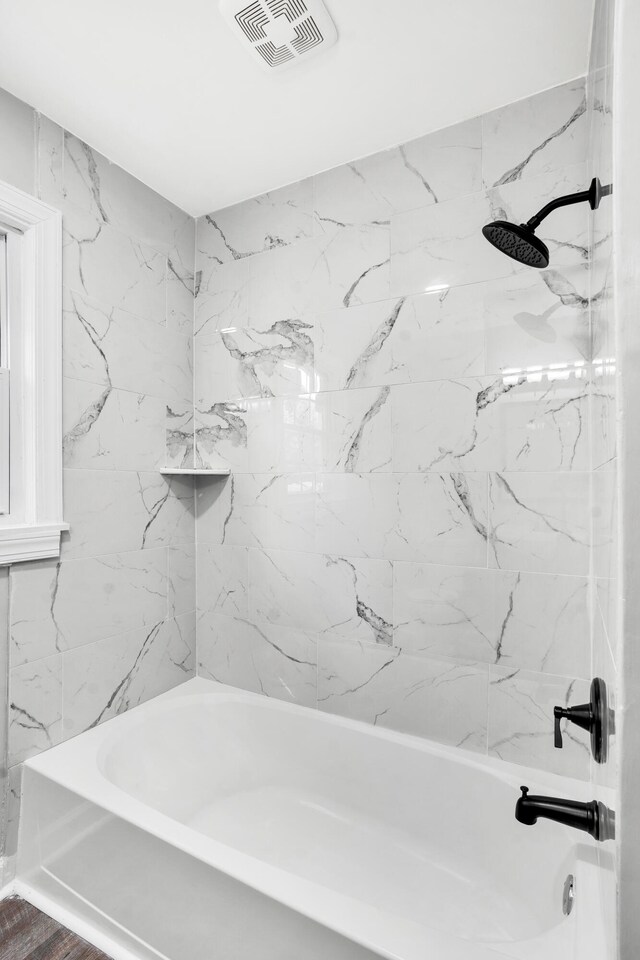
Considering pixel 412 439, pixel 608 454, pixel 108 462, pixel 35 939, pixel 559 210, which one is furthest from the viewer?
pixel 108 462

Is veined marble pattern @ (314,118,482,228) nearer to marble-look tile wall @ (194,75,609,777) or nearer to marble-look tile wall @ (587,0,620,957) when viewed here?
marble-look tile wall @ (194,75,609,777)

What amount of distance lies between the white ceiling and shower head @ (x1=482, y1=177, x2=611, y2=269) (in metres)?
0.51

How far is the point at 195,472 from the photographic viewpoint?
209 centimetres

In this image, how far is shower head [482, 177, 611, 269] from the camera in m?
1.16

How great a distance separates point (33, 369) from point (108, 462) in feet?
1.34

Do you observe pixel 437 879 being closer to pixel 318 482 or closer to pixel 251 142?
pixel 318 482

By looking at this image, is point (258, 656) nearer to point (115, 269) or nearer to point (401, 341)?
point (401, 341)

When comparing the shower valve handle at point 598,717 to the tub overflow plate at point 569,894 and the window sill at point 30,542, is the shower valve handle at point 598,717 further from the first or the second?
the window sill at point 30,542

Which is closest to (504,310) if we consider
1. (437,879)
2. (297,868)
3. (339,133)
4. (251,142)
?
(339,133)

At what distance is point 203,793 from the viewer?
189 cm

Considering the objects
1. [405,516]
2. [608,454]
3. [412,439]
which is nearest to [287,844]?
[405,516]

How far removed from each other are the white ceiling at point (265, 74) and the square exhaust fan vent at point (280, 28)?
4 cm

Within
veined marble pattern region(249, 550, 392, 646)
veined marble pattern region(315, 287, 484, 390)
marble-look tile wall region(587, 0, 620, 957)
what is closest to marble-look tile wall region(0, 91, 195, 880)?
veined marble pattern region(249, 550, 392, 646)

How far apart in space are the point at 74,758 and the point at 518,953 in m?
1.33
